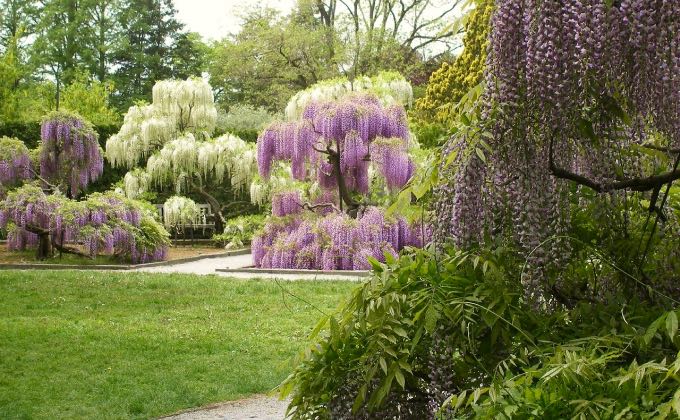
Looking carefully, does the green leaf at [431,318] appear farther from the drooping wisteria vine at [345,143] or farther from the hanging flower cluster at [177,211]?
the hanging flower cluster at [177,211]

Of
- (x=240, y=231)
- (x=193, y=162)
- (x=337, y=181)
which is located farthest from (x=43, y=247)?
(x=193, y=162)

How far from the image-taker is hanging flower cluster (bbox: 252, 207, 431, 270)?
554 inches

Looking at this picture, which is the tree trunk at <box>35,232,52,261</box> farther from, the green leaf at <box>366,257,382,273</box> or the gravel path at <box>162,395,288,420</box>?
the green leaf at <box>366,257,382,273</box>

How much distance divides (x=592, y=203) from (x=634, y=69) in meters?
0.69

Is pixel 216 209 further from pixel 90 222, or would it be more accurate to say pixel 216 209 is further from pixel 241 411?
pixel 241 411

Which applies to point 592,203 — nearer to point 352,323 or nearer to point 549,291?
point 549,291

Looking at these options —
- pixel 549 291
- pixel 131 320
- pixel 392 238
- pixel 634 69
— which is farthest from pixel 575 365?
pixel 392 238

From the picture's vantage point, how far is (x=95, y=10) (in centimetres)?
3884

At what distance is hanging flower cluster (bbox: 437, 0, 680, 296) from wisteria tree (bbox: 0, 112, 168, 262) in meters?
12.7

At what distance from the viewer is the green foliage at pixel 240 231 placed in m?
19.7

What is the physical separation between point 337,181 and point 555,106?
13240mm

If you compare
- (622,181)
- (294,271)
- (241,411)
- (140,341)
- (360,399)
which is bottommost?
(241,411)

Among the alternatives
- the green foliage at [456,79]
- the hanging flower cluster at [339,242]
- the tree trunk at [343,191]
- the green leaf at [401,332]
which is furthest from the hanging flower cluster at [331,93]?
the green leaf at [401,332]

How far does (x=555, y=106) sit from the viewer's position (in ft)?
9.05
